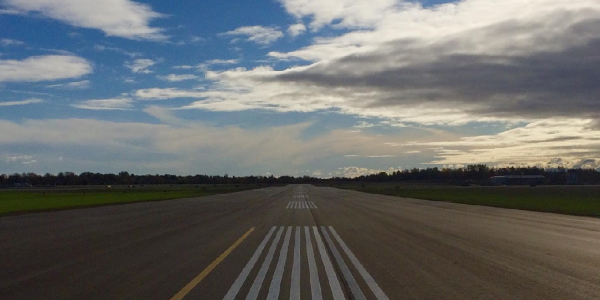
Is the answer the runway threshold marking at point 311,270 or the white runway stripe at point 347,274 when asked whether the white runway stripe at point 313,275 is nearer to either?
the runway threshold marking at point 311,270

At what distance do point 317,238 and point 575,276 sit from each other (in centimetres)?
936

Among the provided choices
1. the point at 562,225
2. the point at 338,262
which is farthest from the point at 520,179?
the point at 338,262

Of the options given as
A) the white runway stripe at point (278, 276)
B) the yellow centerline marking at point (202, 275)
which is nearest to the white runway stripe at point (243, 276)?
the white runway stripe at point (278, 276)

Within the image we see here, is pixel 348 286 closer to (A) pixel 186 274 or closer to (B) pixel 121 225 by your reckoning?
(A) pixel 186 274

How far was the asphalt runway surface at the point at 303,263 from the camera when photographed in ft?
31.5

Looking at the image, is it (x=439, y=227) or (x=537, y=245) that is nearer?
(x=537, y=245)

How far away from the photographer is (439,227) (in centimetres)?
2319

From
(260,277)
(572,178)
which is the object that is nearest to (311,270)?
(260,277)

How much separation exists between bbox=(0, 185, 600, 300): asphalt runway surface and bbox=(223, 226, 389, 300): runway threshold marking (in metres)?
0.02

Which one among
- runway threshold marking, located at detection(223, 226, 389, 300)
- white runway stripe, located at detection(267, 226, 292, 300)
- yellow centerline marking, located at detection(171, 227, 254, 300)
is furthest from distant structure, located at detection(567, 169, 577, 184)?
yellow centerline marking, located at detection(171, 227, 254, 300)

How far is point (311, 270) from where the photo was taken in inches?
468

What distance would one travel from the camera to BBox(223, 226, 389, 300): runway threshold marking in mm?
9312

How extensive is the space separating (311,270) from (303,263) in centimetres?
110

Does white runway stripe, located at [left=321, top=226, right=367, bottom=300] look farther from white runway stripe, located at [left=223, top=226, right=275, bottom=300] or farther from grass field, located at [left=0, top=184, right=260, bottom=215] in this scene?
grass field, located at [left=0, top=184, right=260, bottom=215]
